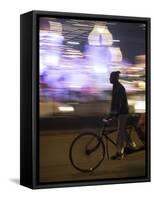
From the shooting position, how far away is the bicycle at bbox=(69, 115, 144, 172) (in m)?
9.22

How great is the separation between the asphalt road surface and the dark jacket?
1.13ft

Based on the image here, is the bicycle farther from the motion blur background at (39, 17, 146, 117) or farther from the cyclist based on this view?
the motion blur background at (39, 17, 146, 117)

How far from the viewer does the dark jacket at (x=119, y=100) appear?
31.0 ft

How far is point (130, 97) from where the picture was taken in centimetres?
959

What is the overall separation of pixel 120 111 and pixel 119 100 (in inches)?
6.1

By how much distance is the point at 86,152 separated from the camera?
366 inches

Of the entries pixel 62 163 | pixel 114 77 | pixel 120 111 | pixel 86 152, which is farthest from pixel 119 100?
pixel 62 163

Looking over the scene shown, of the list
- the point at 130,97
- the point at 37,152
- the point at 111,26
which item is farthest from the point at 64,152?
the point at 111,26

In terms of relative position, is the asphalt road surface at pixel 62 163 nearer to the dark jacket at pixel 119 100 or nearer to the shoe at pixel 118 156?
the shoe at pixel 118 156

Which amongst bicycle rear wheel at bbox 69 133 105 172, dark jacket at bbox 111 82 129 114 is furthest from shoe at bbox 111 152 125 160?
dark jacket at bbox 111 82 129 114

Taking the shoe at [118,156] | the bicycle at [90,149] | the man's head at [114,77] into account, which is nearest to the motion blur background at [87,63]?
the man's head at [114,77]

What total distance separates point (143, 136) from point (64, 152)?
4.16 ft

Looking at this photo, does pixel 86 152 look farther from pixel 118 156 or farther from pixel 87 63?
pixel 87 63

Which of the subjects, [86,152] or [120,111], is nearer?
[86,152]
